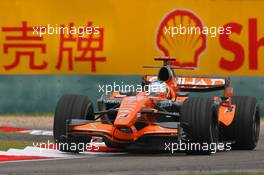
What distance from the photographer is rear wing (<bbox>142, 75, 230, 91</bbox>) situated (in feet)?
56.5

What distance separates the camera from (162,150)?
1639 cm

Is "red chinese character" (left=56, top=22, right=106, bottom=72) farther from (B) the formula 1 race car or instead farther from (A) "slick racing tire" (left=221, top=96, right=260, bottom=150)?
(A) "slick racing tire" (left=221, top=96, right=260, bottom=150)

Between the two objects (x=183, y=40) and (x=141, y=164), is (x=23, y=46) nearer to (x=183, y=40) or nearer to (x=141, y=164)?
(x=183, y=40)

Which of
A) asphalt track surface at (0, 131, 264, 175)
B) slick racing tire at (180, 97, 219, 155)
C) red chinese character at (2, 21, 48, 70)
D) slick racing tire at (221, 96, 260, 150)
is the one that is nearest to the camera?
asphalt track surface at (0, 131, 264, 175)

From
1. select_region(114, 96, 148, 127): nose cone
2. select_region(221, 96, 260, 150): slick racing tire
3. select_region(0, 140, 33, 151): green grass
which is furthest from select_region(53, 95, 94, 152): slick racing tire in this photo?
select_region(221, 96, 260, 150): slick racing tire

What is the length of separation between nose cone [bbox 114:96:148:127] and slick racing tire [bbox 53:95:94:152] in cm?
74

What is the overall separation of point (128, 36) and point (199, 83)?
18.7 ft

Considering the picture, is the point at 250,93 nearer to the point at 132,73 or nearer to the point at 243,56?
the point at 243,56

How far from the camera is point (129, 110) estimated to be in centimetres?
1481

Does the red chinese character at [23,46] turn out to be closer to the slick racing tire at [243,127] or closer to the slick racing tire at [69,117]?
the slick racing tire at [243,127]

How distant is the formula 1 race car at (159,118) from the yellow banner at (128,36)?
5.53 m

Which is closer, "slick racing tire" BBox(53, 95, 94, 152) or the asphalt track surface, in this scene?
the asphalt track surface

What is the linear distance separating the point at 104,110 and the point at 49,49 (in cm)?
722

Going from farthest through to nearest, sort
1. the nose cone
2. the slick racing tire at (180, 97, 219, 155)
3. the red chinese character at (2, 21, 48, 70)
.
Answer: the red chinese character at (2, 21, 48, 70) → the slick racing tire at (180, 97, 219, 155) → the nose cone
